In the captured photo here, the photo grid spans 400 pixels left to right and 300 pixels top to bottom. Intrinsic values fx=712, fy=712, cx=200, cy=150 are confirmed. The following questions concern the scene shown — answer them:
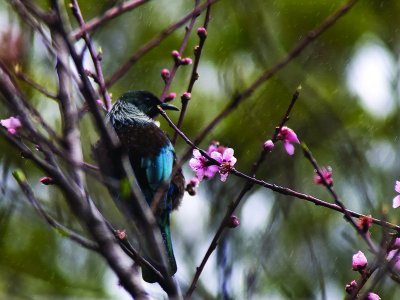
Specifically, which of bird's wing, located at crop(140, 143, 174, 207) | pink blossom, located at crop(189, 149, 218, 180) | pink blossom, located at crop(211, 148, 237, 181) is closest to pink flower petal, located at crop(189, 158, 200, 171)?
pink blossom, located at crop(189, 149, 218, 180)

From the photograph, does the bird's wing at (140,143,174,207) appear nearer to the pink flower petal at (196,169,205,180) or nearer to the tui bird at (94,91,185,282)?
the tui bird at (94,91,185,282)

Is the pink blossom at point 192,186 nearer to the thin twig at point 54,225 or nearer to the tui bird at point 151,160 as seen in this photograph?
the tui bird at point 151,160

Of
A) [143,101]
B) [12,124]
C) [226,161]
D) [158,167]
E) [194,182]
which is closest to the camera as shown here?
[12,124]

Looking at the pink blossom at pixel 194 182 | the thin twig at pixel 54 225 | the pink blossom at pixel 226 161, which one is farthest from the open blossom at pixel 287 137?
the thin twig at pixel 54 225

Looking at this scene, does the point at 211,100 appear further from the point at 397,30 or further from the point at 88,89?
the point at 88,89

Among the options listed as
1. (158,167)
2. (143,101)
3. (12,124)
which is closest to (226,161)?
(158,167)

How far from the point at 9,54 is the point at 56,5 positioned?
106 centimetres

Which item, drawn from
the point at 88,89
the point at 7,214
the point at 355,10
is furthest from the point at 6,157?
the point at 355,10

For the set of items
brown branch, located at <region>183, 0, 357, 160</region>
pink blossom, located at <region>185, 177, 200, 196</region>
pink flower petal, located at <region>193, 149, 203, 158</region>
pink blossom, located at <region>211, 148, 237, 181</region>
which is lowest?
brown branch, located at <region>183, 0, 357, 160</region>

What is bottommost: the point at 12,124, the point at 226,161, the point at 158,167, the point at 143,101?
the point at 12,124

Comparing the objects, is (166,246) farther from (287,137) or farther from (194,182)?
(287,137)

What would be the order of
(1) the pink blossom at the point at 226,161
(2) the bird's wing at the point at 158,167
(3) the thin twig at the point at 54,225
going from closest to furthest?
(3) the thin twig at the point at 54,225 → (1) the pink blossom at the point at 226,161 → (2) the bird's wing at the point at 158,167

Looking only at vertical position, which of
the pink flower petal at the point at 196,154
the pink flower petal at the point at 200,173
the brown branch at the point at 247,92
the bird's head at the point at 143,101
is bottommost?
the brown branch at the point at 247,92

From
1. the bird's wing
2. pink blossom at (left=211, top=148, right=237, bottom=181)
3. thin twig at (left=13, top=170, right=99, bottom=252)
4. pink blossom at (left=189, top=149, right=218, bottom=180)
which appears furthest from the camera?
the bird's wing
